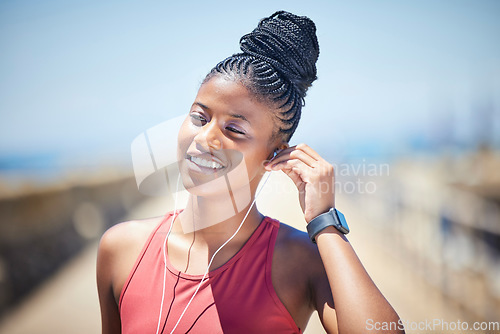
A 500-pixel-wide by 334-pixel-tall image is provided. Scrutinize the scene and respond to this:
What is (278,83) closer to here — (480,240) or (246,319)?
(246,319)

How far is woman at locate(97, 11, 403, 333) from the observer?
1.68m

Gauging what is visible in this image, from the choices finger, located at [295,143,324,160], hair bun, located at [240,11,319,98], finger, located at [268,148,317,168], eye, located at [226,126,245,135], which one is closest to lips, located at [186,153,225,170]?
eye, located at [226,126,245,135]

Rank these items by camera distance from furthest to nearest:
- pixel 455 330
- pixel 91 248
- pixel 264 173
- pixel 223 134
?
1. pixel 91 248
2. pixel 455 330
3. pixel 264 173
4. pixel 223 134

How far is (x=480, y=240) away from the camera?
15.1ft

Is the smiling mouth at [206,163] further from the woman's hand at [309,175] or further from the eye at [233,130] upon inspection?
the woman's hand at [309,175]

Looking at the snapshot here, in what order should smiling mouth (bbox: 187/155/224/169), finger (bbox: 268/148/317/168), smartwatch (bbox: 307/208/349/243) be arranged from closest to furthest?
smartwatch (bbox: 307/208/349/243) < smiling mouth (bbox: 187/155/224/169) < finger (bbox: 268/148/317/168)

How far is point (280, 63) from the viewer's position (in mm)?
1996

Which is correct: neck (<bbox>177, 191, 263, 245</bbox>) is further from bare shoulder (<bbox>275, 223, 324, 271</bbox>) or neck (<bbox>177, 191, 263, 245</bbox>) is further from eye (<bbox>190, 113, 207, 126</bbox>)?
eye (<bbox>190, 113, 207, 126</bbox>)

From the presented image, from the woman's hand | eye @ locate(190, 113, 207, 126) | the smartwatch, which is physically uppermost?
eye @ locate(190, 113, 207, 126)

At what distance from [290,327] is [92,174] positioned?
1087cm

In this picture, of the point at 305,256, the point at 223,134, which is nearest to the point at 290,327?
the point at 305,256

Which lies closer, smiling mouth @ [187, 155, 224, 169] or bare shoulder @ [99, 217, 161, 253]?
smiling mouth @ [187, 155, 224, 169]

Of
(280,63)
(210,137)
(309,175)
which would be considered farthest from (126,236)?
(280,63)

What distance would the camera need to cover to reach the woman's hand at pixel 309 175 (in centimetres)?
182
